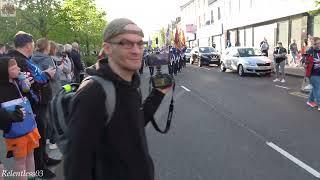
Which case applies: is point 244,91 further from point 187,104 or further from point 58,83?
point 58,83

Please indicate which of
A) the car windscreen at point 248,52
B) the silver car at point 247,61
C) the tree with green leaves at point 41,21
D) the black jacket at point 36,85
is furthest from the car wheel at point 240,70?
the black jacket at point 36,85

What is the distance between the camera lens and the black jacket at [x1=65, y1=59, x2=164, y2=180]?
6.81ft

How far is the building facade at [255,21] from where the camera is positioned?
88.2 ft

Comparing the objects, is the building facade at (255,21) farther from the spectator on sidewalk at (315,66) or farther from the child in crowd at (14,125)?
the child in crowd at (14,125)

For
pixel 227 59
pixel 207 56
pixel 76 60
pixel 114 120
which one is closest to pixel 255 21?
pixel 207 56

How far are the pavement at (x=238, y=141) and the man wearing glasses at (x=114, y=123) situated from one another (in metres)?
3.10

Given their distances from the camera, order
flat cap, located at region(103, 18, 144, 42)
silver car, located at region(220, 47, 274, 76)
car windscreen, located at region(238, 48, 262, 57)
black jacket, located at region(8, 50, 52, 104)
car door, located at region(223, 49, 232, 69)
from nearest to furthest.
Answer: flat cap, located at region(103, 18, 144, 42) < black jacket, located at region(8, 50, 52, 104) < silver car, located at region(220, 47, 274, 76) < car windscreen, located at region(238, 48, 262, 57) < car door, located at region(223, 49, 232, 69)

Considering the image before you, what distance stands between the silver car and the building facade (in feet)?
19.0

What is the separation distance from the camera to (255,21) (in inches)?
1421

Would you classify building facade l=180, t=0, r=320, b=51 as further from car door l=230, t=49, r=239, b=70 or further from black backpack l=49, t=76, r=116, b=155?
black backpack l=49, t=76, r=116, b=155

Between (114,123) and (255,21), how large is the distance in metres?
35.6

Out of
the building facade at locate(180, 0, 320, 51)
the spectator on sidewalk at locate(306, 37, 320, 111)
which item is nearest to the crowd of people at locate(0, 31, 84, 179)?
the spectator on sidewalk at locate(306, 37, 320, 111)

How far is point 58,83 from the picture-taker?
7.41 m

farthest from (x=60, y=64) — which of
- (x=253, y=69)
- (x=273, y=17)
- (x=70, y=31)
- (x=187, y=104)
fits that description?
(x=273, y=17)
